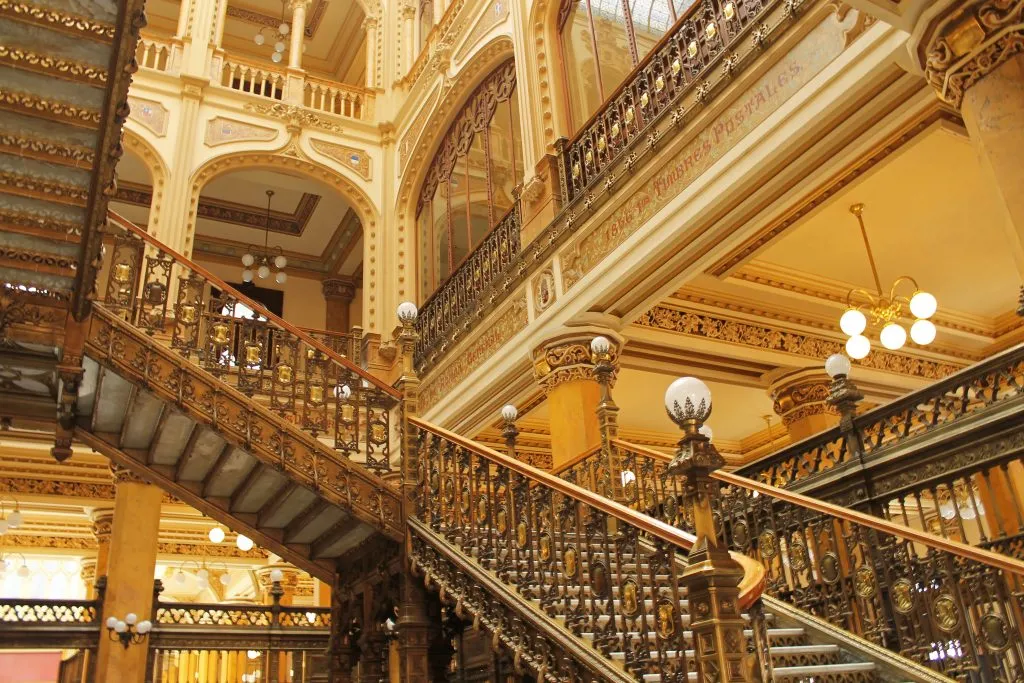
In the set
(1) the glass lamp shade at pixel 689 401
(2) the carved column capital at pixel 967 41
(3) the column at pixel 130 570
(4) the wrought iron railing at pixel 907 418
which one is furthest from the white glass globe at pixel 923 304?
(3) the column at pixel 130 570

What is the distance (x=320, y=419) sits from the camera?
618cm

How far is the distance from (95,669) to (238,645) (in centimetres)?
152

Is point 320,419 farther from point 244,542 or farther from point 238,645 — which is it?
point 244,542

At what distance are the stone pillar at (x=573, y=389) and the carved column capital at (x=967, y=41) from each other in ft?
14.6

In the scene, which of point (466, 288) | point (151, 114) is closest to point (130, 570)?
point (466, 288)

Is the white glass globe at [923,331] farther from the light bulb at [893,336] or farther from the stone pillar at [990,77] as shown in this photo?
the stone pillar at [990,77]

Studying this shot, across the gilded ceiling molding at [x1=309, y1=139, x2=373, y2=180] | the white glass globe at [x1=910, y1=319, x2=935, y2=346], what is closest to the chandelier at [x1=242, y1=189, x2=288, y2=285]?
the gilded ceiling molding at [x1=309, y1=139, x2=373, y2=180]

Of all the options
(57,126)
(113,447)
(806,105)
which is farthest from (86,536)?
(806,105)

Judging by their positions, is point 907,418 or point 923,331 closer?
point 907,418

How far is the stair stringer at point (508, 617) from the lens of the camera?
3973mm

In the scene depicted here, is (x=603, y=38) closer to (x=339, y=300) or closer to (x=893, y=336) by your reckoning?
(x=893, y=336)

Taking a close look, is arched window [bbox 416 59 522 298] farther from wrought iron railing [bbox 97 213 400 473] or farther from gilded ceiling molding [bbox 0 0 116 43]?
gilded ceiling molding [bbox 0 0 116 43]

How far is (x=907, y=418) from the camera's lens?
6074mm

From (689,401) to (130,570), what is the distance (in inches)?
347
